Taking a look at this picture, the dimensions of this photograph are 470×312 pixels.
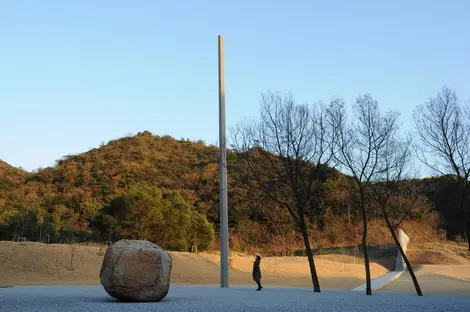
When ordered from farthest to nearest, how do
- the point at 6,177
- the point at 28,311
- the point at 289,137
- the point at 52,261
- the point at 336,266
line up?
the point at 6,177 → the point at 336,266 → the point at 52,261 → the point at 289,137 → the point at 28,311

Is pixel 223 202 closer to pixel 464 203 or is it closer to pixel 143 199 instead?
pixel 464 203

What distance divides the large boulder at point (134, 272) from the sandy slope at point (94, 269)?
10678mm

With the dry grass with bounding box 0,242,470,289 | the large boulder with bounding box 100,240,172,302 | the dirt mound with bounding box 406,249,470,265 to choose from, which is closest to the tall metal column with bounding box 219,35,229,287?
the dry grass with bounding box 0,242,470,289

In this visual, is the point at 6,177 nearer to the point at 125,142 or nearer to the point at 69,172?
the point at 69,172

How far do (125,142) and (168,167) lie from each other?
12908 millimetres

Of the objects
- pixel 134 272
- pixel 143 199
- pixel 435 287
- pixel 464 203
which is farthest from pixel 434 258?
pixel 134 272

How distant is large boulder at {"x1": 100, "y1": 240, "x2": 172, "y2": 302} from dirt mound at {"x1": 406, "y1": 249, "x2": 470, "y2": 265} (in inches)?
1259

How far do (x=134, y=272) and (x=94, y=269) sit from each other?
14.2 meters

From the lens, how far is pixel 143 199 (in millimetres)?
38531

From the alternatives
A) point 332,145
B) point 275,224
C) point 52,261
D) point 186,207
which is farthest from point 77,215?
point 332,145

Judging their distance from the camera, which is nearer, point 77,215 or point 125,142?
point 77,215

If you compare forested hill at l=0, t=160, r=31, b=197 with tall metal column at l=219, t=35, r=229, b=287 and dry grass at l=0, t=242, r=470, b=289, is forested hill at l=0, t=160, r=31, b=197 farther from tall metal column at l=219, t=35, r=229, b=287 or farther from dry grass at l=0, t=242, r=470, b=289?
tall metal column at l=219, t=35, r=229, b=287

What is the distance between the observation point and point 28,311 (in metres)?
10.8

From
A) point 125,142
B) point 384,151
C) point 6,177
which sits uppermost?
point 125,142
